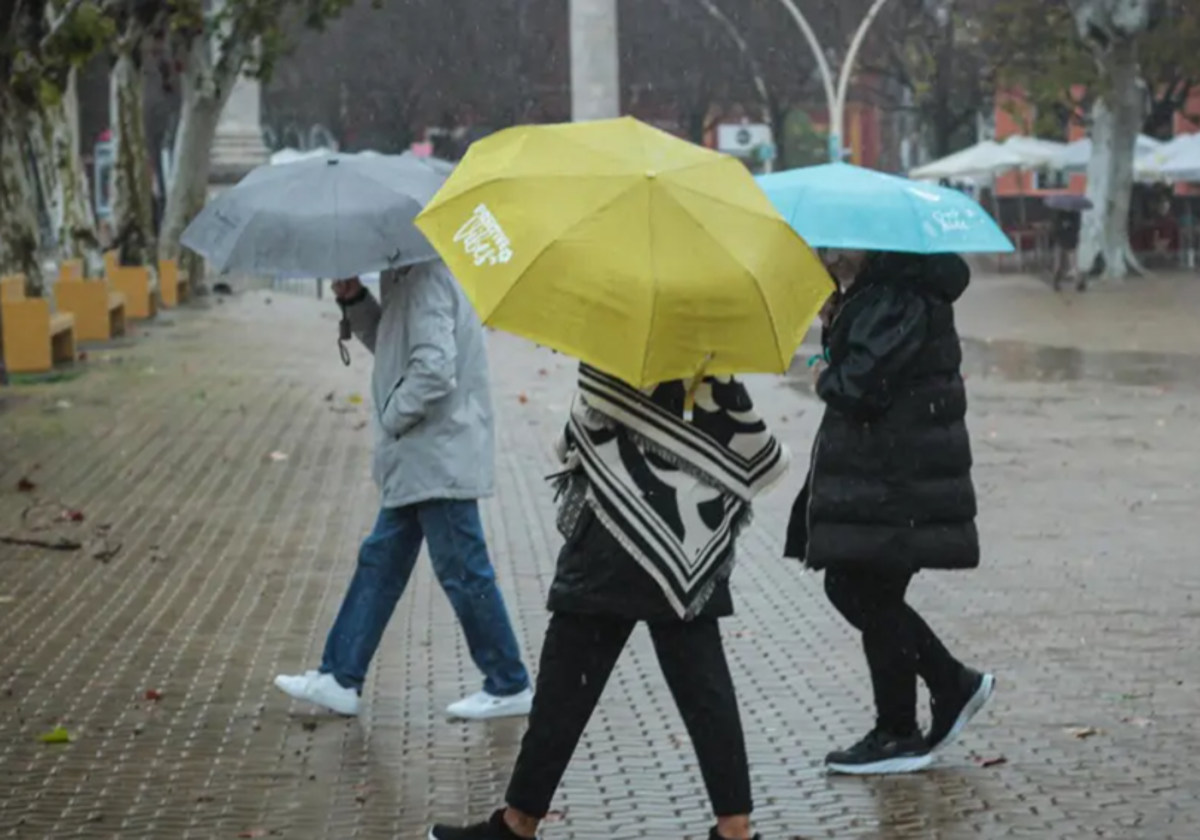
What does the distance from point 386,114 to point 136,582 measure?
62952 millimetres

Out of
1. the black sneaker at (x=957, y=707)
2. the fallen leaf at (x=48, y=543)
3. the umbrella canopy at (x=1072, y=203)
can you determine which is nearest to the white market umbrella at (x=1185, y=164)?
the umbrella canopy at (x=1072, y=203)

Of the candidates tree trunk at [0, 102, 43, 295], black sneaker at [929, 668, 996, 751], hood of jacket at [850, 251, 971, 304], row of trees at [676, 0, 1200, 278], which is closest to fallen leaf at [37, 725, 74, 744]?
black sneaker at [929, 668, 996, 751]

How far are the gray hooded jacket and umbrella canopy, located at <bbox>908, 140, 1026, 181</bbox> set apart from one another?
4528cm

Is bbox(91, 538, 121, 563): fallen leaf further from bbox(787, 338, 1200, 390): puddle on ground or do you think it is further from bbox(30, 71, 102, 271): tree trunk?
bbox(30, 71, 102, 271): tree trunk

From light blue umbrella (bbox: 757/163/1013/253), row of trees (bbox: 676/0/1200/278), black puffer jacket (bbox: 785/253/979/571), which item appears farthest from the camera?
row of trees (bbox: 676/0/1200/278)

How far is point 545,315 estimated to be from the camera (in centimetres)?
539

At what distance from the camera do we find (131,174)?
3509 centimetres

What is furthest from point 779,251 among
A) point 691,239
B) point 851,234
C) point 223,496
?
point 223,496

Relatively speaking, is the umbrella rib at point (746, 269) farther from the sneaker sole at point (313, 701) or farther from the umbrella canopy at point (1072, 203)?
the umbrella canopy at point (1072, 203)

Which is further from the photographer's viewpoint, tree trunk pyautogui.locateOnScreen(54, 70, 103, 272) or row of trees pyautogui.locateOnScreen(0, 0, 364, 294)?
tree trunk pyautogui.locateOnScreen(54, 70, 103, 272)

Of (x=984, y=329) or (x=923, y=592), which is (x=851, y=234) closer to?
(x=923, y=592)

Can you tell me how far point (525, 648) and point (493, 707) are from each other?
1.44 metres

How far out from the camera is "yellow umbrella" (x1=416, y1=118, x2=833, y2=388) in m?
5.32

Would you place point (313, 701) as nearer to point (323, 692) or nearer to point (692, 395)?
point (323, 692)
